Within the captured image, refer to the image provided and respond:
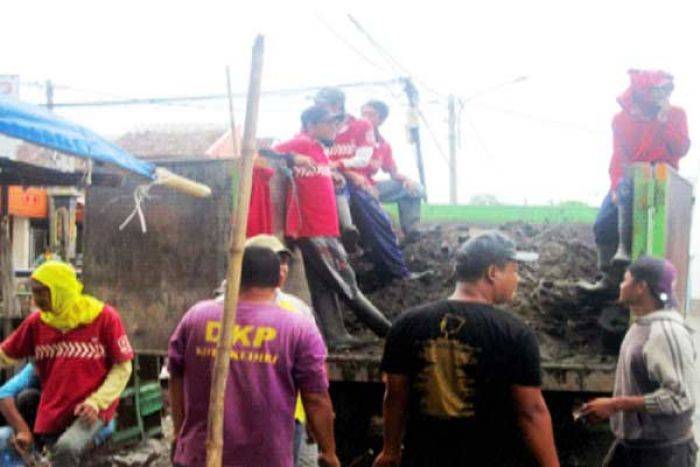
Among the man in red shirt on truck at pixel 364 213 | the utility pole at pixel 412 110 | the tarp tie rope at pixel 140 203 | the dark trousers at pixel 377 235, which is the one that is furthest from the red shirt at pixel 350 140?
the utility pole at pixel 412 110

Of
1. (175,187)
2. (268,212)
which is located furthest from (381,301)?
(175,187)

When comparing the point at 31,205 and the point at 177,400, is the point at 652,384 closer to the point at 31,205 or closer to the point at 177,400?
the point at 177,400

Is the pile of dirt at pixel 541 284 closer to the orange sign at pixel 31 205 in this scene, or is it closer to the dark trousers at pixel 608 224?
the dark trousers at pixel 608 224

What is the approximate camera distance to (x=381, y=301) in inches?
223

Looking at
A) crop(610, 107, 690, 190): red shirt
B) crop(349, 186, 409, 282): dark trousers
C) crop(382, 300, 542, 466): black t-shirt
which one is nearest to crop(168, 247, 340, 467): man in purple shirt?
crop(382, 300, 542, 466): black t-shirt

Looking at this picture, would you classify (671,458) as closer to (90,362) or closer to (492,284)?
(492,284)

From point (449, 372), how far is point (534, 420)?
31 cm

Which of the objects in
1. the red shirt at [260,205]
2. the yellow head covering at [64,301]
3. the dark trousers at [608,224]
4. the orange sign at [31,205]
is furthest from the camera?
the orange sign at [31,205]

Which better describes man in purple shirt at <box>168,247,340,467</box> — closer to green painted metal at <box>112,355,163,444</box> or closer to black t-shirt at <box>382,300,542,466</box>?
black t-shirt at <box>382,300,542,466</box>

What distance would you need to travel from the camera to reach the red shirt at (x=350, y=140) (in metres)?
6.14

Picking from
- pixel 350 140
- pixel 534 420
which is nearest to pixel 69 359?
pixel 534 420

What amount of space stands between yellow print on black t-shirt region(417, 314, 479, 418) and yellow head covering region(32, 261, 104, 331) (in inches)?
79.2

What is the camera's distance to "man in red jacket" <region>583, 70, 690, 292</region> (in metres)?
5.08

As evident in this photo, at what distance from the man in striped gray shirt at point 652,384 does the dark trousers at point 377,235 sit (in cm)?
215
